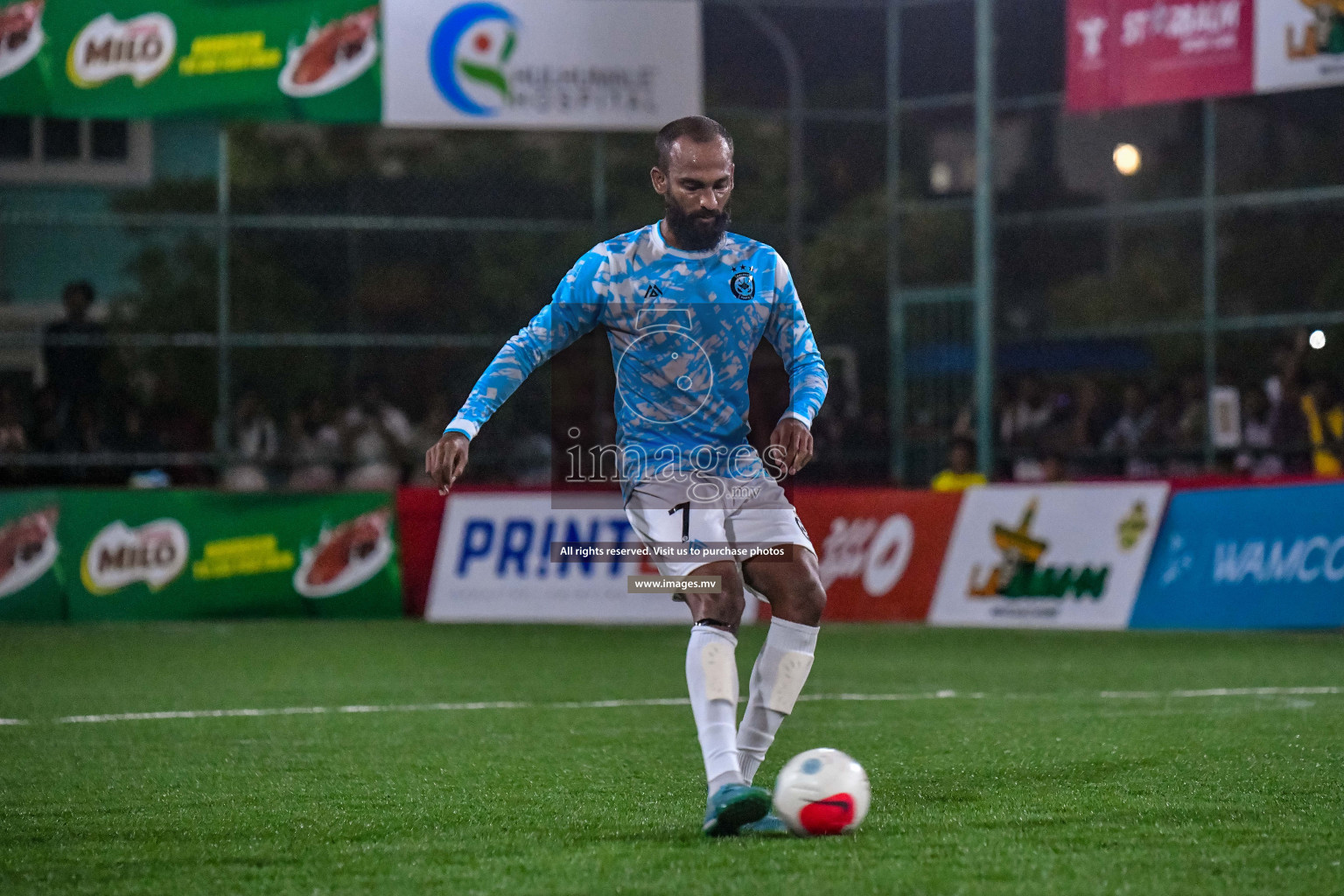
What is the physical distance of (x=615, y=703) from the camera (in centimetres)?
965

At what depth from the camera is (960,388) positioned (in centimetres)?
2080

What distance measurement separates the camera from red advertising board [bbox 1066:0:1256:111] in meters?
17.7

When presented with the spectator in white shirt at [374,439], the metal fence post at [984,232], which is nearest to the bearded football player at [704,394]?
the spectator in white shirt at [374,439]

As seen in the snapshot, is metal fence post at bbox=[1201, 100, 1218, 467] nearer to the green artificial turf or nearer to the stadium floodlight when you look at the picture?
the stadium floodlight

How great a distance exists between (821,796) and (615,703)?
4.45 meters

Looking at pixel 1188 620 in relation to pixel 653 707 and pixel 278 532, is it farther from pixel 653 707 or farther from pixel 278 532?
pixel 278 532

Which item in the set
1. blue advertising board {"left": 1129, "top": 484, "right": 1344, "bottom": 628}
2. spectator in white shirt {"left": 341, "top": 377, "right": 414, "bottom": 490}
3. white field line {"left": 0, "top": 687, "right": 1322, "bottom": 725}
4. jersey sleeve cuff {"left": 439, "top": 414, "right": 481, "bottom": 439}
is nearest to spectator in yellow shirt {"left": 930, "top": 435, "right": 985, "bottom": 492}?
blue advertising board {"left": 1129, "top": 484, "right": 1344, "bottom": 628}

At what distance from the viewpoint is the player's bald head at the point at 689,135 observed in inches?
223

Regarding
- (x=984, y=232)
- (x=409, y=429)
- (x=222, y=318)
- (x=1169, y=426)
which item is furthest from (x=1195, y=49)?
(x=222, y=318)

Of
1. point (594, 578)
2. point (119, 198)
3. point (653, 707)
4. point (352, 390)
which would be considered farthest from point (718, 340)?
point (119, 198)

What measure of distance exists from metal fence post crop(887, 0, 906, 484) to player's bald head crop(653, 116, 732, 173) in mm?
15005

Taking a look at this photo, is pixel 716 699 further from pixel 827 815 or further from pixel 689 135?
pixel 689 135

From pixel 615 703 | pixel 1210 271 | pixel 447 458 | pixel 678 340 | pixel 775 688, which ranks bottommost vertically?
pixel 615 703

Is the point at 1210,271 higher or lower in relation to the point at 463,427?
higher
